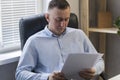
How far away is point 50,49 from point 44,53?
6 cm

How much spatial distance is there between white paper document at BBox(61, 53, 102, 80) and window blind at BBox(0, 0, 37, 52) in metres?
0.81

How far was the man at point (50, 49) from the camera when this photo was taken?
183cm

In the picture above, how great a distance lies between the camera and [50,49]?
1956 millimetres

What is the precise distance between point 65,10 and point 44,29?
10.7 inches

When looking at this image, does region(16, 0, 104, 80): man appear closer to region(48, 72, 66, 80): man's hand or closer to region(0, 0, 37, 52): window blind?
region(48, 72, 66, 80): man's hand

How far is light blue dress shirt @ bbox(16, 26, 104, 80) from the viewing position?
1.84 m

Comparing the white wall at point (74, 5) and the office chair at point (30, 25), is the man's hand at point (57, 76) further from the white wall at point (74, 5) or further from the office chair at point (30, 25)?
the white wall at point (74, 5)

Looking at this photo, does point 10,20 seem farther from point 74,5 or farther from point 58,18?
point 74,5

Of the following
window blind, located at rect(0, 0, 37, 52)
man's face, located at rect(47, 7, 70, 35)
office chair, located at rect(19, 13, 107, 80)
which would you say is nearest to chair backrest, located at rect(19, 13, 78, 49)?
office chair, located at rect(19, 13, 107, 80)

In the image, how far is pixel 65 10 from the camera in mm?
1888

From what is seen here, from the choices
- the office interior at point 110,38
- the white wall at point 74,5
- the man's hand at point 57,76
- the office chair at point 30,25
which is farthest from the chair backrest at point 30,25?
the office interior at point 110,38

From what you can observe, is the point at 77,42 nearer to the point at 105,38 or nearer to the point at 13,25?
the point at 13,25

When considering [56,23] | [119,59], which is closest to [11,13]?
[56,23]

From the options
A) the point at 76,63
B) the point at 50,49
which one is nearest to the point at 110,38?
the point at 50,49
